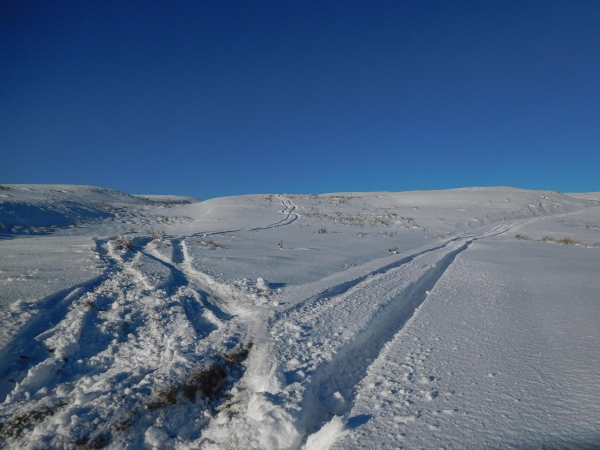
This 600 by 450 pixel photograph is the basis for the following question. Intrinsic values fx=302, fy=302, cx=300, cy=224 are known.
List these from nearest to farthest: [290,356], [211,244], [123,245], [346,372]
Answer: [346,372]
[290,356]
[123,245]
[211,244]

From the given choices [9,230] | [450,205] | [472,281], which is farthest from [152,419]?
[450,205]

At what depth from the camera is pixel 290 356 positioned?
10.2ft

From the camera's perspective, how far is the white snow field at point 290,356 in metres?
2.17

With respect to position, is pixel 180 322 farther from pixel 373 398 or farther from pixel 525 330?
pixel 525 330

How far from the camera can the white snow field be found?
217 cm

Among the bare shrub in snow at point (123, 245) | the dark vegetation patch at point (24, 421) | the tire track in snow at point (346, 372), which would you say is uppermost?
the bare shrub in snow at point (123, 245)

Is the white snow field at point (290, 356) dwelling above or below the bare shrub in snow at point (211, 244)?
below

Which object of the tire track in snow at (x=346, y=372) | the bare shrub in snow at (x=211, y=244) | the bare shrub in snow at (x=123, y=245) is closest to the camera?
the tire track in snow at (x=346, y=372)

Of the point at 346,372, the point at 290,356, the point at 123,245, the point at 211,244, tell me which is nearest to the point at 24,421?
the point at 290,356

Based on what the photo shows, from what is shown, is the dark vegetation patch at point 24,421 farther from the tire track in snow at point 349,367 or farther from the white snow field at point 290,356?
the tire track in snow at point 349,367

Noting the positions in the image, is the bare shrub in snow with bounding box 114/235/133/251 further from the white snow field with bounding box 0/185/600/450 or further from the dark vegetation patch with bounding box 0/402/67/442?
the dark vegetation patch with bounding box 0/402/67/442

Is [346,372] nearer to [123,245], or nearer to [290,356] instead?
[290,356]

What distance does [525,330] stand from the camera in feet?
11.6

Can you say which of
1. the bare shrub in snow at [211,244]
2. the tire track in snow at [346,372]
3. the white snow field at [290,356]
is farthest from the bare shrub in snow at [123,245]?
the tire track in snow at [346,372]
